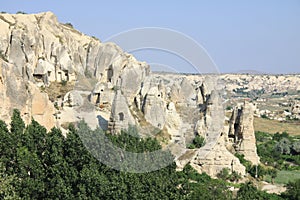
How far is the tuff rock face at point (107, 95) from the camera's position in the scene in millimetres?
Answer: 14789

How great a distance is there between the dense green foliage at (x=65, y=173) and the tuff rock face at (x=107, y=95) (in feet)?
6.15

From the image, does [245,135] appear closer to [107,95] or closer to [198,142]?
[198,142]

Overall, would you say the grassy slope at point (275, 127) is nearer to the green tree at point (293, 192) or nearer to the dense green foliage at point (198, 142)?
the dense green foliage at point (198, 142)

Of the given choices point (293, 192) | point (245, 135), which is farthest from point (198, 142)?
point (293, 192)

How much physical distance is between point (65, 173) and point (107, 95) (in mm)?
13193

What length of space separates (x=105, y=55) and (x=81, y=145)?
23858mm

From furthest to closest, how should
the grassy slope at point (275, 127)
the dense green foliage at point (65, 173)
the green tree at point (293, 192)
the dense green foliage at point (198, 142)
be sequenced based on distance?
the grassy slope at point (275, 127) < the dense green foliage at point (198, 142) < the green tree at point (293, 192) < the dense green foliage at point (65, 173)

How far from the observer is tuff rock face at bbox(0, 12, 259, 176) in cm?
1479

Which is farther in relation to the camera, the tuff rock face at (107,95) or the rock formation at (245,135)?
the rock formation at (245,135)

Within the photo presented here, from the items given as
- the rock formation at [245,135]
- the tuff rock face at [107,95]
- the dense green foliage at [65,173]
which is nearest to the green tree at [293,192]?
the tuff rock face at [107,95]

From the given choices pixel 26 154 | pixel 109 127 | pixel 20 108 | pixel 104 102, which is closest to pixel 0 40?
pixel 104 102

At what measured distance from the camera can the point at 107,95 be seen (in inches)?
936

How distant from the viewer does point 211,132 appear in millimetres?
21250

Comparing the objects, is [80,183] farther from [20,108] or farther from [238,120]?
[238,120]
